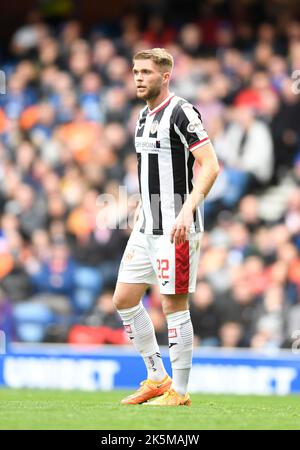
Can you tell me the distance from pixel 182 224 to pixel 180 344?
32.5 inches

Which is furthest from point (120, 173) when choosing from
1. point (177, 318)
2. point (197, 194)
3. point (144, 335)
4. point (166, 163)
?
point (197, 194)

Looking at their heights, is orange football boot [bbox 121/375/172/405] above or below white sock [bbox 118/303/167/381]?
below

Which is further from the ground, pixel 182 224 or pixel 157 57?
pixel 157 57

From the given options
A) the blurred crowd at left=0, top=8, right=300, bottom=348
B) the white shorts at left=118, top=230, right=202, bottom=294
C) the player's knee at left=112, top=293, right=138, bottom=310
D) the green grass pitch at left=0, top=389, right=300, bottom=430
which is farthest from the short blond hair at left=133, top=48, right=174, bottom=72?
the blurred crowd at left=0, top=8, right=300, bottom=348

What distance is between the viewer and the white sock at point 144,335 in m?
7.70

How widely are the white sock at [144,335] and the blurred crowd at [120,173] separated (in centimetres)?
486

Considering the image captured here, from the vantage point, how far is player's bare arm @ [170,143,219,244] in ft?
23.5

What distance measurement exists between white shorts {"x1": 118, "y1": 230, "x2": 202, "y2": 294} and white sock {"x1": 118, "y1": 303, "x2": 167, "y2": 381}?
8.9 inches

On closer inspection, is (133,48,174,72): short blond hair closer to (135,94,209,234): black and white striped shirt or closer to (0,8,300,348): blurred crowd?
(135,94,209,234): black and white striped shirt

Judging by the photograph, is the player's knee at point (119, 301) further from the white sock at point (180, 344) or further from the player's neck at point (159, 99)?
the player's neck at point (159, 99)

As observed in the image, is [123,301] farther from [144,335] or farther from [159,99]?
[159,99]

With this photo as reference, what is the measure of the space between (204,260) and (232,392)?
2.51 metres

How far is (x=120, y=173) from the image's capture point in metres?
15.3
